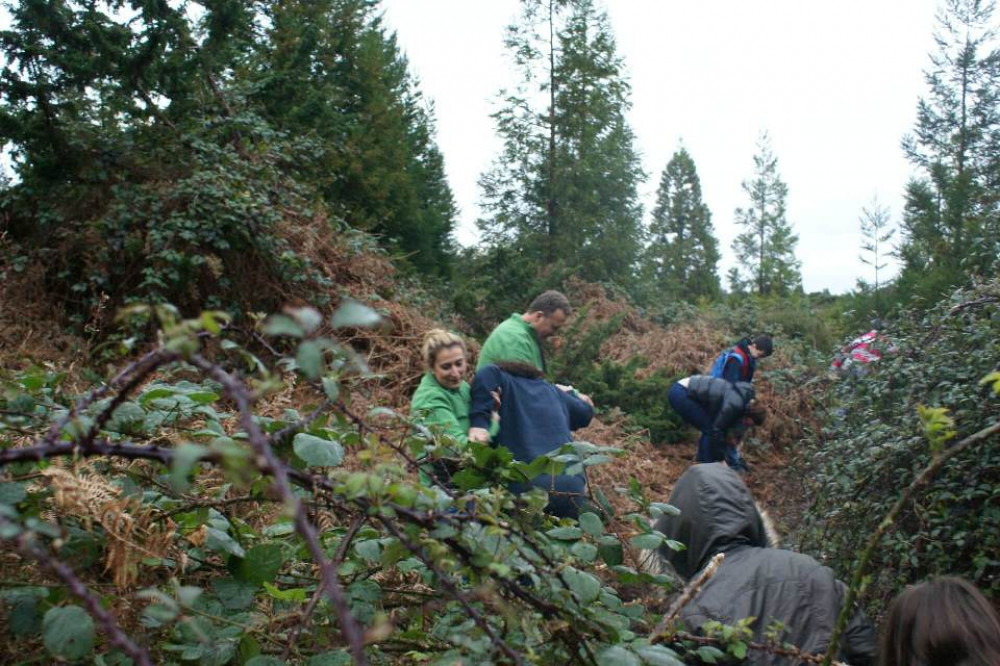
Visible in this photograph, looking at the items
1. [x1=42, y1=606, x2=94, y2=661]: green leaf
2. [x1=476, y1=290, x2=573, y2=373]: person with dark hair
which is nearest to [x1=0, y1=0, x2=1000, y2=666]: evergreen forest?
[x1=42, y1=606, x2=94, y2=661]: green leaf

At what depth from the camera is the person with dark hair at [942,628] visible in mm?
1817

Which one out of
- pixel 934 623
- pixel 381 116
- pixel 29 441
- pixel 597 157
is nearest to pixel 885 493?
pixel 934 623

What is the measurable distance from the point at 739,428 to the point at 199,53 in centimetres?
653

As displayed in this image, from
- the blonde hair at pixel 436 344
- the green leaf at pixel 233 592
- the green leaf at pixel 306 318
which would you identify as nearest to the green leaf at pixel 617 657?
the green leaf at pixel 233 592

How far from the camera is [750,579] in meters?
2.35

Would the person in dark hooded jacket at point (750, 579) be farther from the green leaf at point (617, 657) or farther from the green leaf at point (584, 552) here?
the green leaf at point (617, 657)

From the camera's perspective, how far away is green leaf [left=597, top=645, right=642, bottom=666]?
105cm

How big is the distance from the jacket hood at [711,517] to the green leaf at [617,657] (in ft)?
4.84

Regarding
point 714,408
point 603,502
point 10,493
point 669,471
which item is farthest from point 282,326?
point 669,471

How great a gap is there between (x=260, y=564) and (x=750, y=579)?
163 centimetres

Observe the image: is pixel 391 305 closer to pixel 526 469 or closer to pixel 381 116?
pixel 526 469

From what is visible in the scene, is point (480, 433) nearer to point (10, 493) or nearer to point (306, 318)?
point (10, 493)

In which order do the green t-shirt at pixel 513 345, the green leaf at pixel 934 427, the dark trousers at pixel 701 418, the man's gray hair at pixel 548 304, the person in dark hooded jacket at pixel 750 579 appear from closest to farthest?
the green leaf at pixel 934 427 < the person in dark hooded jacket at pixel 750 579 < the green t-shirt at pixel 513 345 < the man's gray hair at pixel 548 304 < the dark trousers at pixel 701 418

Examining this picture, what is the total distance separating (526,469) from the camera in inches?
53.4
